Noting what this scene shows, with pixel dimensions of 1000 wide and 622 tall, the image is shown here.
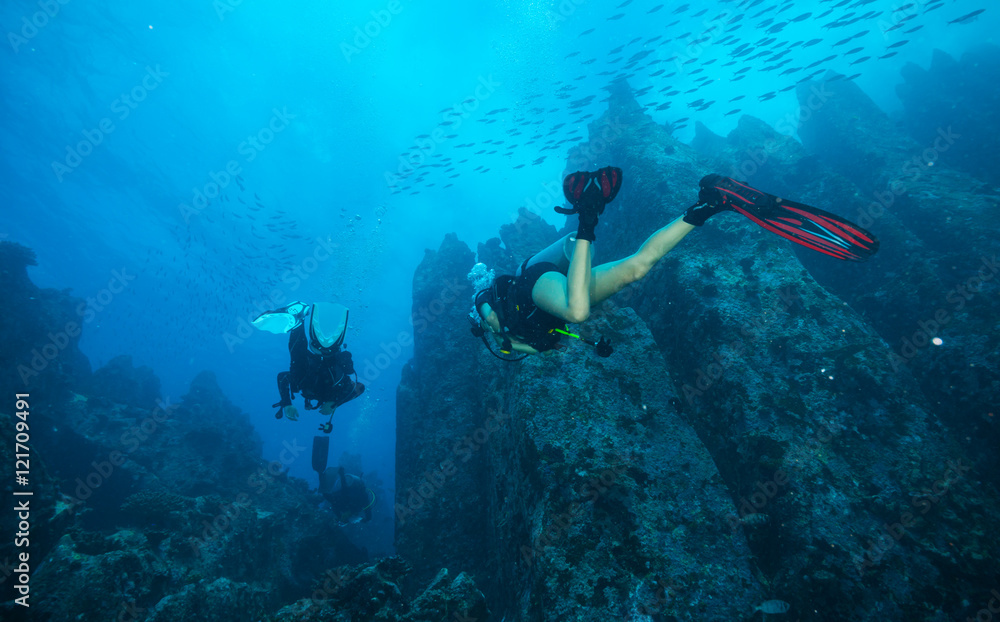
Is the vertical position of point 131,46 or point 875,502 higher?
point 131,46

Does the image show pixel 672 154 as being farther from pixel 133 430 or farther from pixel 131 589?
pixel 133 430

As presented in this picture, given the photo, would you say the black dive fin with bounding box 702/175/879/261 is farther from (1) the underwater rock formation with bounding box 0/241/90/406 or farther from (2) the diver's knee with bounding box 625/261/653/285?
(1) the underwater rock formation with bounding box 0/241/90/406

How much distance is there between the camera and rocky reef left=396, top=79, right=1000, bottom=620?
11.6 feet

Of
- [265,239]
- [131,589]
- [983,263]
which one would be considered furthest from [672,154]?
[265,239]

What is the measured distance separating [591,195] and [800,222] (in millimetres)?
2312

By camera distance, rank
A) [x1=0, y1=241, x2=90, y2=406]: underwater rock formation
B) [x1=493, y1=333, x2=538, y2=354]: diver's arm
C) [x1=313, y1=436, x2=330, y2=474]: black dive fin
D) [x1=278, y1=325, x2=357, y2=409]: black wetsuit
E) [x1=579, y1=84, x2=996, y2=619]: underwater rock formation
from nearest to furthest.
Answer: [x1=579, y1=84, x2=996, y2=619]: underwater rock formation < [x1=493, y1=333, x2=538, y2=354]: diver's arm < [x1=278, y1=325, x2=357, y2=409]: black wetsuit < [x1=313, y1=436, x2=330, y2=474]: black dive fin < [x1=0, y1=241, x2=90, y2=406]: underwater rock formation

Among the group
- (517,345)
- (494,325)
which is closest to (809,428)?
(517,345)

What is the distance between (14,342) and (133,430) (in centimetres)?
583

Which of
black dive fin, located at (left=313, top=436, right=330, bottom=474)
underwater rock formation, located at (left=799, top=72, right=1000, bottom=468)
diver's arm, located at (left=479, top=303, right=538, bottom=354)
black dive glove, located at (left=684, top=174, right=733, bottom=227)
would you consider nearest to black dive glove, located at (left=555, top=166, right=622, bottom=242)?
black dive glove, located at (left=684, top=174, right=733, bottom=227)

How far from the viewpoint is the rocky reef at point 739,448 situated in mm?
3533

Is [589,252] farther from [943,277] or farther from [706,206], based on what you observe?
[943,277]

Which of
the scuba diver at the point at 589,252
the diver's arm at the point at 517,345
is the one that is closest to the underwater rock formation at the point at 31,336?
the diver's arm at the point at 517,345

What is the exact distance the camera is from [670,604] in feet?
10.7

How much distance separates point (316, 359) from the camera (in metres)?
6.73
